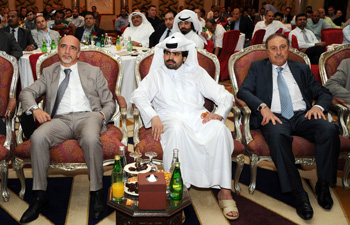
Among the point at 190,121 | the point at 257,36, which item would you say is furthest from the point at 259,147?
the point at 257,36

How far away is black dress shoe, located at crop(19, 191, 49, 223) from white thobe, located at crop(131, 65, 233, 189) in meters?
0.94

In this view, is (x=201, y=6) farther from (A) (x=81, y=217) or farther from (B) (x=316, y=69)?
(A) (x=81, y=217)

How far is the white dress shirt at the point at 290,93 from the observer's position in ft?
11.0

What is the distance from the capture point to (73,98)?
129 inches

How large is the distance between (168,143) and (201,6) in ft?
51.8

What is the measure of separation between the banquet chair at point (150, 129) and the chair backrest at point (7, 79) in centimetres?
109

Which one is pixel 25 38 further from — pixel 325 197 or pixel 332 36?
pixel 332 36

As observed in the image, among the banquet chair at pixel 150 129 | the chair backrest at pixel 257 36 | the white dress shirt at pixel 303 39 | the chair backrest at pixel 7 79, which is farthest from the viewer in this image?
the chair backrest at pixel 257 36

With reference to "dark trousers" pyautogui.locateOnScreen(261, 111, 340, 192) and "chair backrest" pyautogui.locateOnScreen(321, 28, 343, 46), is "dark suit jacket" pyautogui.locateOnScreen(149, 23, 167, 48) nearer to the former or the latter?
"chair backrest" pyautogui.locateOnScreen(321, 28, 343, 46)

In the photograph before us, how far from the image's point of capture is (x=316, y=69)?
18.5ft

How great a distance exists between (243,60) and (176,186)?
185 cm

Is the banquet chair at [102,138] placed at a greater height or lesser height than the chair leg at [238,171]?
greater

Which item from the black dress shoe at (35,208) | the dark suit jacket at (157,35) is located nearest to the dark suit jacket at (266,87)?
the black dress shoe at (35,208)

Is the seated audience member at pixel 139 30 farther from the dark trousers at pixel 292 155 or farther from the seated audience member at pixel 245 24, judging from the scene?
the dark trousers at pixel 292 155
